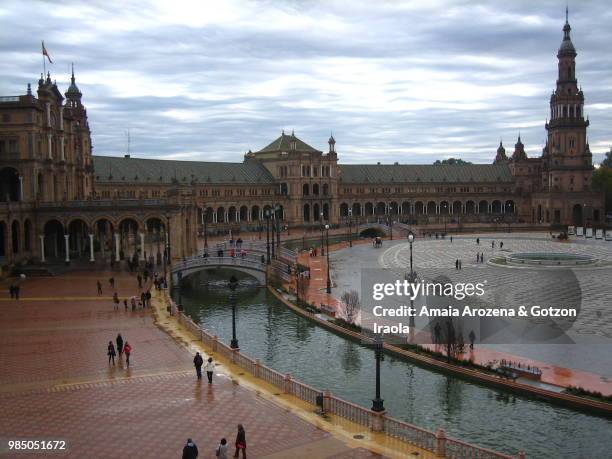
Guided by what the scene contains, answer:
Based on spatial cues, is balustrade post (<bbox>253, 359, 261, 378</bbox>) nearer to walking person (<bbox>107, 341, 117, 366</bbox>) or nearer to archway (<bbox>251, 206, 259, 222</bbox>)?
walking person (<bbox>107, 341, 117, 366</bbox>)

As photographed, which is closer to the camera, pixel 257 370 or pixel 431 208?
pixel 257 370

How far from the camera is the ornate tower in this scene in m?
147

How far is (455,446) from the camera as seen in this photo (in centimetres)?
2273

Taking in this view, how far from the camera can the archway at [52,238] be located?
77750mm

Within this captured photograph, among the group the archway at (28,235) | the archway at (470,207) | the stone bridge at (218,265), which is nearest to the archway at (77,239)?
the archway at (28,235)

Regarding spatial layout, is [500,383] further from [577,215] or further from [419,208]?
[419,208]

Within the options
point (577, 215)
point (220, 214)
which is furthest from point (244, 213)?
point (577, 215)

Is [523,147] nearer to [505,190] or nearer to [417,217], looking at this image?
[505,190]

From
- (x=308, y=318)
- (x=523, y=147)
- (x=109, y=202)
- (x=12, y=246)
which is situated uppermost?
(x=523, y=147)

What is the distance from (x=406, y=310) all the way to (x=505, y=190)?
127 metres

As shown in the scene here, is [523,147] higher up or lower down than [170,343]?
higher up

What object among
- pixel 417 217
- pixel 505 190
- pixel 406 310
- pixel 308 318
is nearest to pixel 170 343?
pixel 308 318

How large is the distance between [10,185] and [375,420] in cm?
6528

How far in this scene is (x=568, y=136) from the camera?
487 feet
